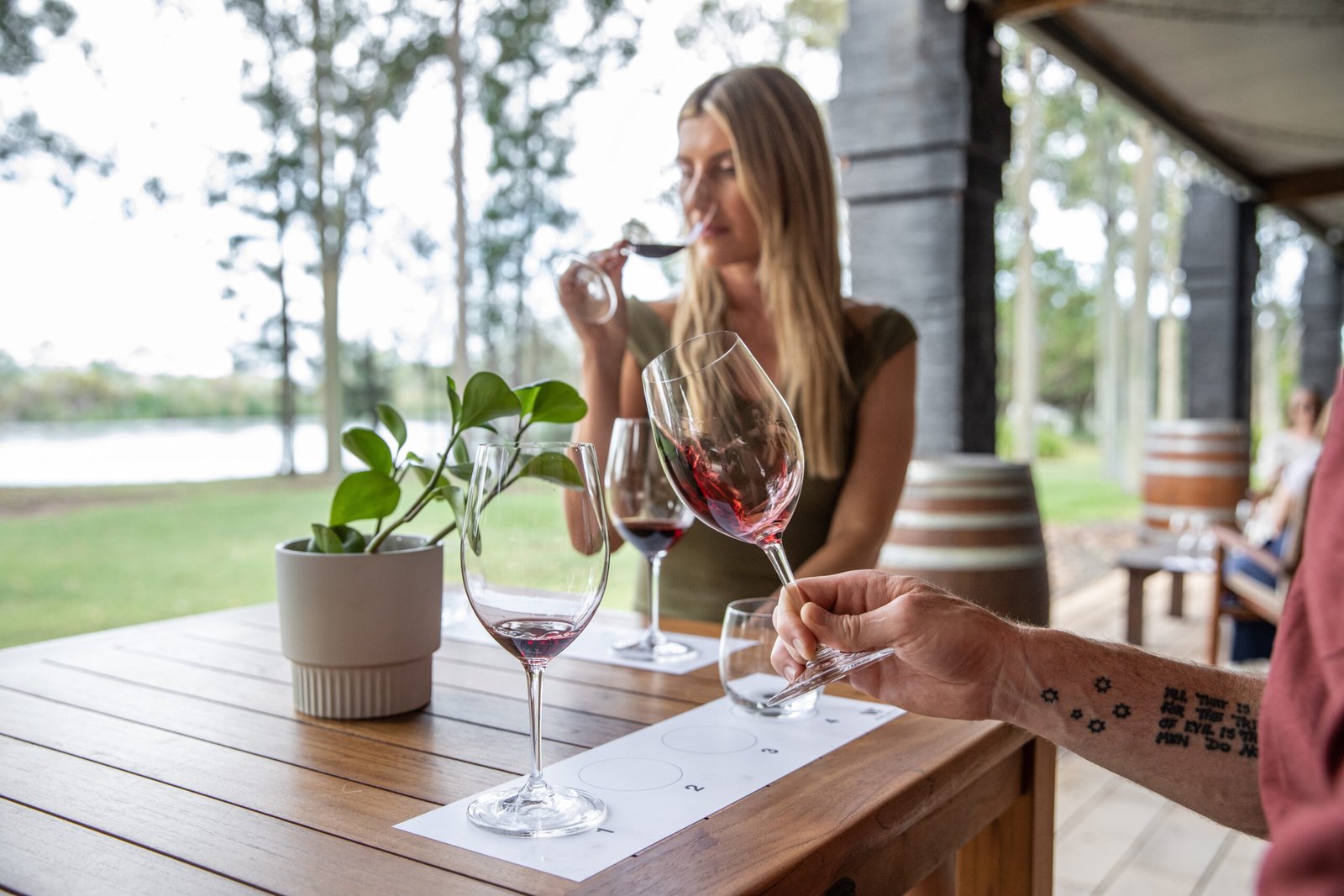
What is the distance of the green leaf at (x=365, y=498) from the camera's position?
3.29 ft

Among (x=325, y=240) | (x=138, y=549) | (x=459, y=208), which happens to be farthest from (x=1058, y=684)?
(x=138, y=549)

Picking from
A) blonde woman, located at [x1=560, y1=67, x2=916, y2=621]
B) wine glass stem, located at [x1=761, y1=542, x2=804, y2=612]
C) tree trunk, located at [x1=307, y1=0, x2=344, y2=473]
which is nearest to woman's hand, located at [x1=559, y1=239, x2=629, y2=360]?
blonde woman, located at [x1=560, y1=67, x2=916, y2=621]

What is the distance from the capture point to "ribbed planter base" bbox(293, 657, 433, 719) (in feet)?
3.33

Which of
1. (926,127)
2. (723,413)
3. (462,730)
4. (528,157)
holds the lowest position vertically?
(462,730)

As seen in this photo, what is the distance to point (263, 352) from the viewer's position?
508 centimetres

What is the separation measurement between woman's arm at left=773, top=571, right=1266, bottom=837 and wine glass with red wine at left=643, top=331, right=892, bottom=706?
3 centimetres

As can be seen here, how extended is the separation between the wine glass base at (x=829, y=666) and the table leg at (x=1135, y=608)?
3.83 m

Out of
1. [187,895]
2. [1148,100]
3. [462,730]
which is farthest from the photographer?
[1148,100]

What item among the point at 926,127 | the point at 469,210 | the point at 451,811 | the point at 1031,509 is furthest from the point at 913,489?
the point at 469,210

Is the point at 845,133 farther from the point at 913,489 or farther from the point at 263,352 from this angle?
the point at 263,352

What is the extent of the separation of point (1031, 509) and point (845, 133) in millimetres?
1346

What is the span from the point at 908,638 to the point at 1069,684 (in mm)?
142

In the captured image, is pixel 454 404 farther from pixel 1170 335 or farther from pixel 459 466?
pixel 1170 335

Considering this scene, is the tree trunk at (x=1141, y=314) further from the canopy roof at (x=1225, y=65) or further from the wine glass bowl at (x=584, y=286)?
the wine glass bowl at (x=584, y=286)
